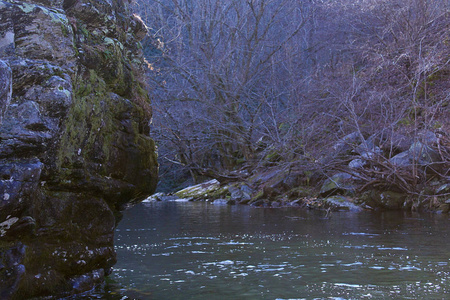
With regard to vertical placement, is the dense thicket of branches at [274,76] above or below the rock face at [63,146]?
above

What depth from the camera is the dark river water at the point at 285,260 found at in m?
4.79

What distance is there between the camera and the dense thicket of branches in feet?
53.2

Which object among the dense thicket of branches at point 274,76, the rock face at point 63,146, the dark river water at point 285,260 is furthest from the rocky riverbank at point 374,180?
the rock face at point 63,146

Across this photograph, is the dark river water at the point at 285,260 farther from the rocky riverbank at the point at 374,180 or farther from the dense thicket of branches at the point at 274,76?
the dense thicket of branches at the point at 274,76

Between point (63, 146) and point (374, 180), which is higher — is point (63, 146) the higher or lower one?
the higher one

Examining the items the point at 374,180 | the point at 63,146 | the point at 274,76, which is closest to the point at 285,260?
the point at 63,146

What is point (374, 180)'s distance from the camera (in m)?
14.1

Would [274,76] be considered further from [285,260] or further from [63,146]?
[63,146]

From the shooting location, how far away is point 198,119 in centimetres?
1942

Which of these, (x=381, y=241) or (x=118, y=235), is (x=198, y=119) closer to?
(x=118, y=235)

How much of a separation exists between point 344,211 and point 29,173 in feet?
36.5

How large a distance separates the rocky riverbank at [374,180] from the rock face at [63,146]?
29.8ft

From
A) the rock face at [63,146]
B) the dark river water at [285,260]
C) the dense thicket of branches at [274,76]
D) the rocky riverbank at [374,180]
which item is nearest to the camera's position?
the rock face at [63,146]

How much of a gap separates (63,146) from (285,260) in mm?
3306
